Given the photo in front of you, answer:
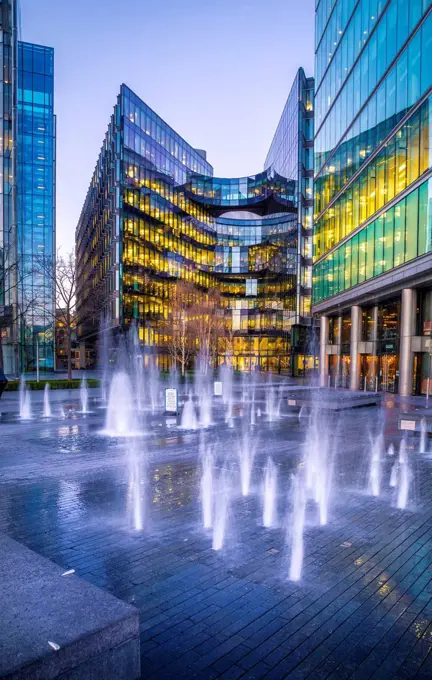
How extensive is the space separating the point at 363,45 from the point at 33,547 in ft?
130

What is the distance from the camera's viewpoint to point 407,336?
30.4 metres

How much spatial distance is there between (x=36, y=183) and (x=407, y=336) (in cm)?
4751

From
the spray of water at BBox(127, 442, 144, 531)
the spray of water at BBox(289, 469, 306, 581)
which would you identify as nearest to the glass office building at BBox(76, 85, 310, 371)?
the spray of water at BBox(127, 442, 144, 531)

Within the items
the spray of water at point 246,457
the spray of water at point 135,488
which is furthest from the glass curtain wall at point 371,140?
the spray of water at point 135,488

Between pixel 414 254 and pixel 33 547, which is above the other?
pixel 414 254

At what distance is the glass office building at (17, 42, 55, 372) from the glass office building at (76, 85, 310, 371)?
6274 mm

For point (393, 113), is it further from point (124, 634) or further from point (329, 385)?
point (124, 634)

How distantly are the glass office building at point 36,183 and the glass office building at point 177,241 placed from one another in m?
6.27

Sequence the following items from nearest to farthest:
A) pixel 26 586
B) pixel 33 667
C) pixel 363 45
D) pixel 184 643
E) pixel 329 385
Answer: pixel 33 667 < pixel 26 586 < pixel 184 643 < pixel 363 45 < pixel 329 385

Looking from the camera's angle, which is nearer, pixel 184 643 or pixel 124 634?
pixel 124 634

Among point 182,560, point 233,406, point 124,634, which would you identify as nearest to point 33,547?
point 182,560

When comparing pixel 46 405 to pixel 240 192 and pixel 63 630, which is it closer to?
pixel 63 630

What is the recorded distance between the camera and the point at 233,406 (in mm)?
24625

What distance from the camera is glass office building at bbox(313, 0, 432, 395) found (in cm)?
2761
